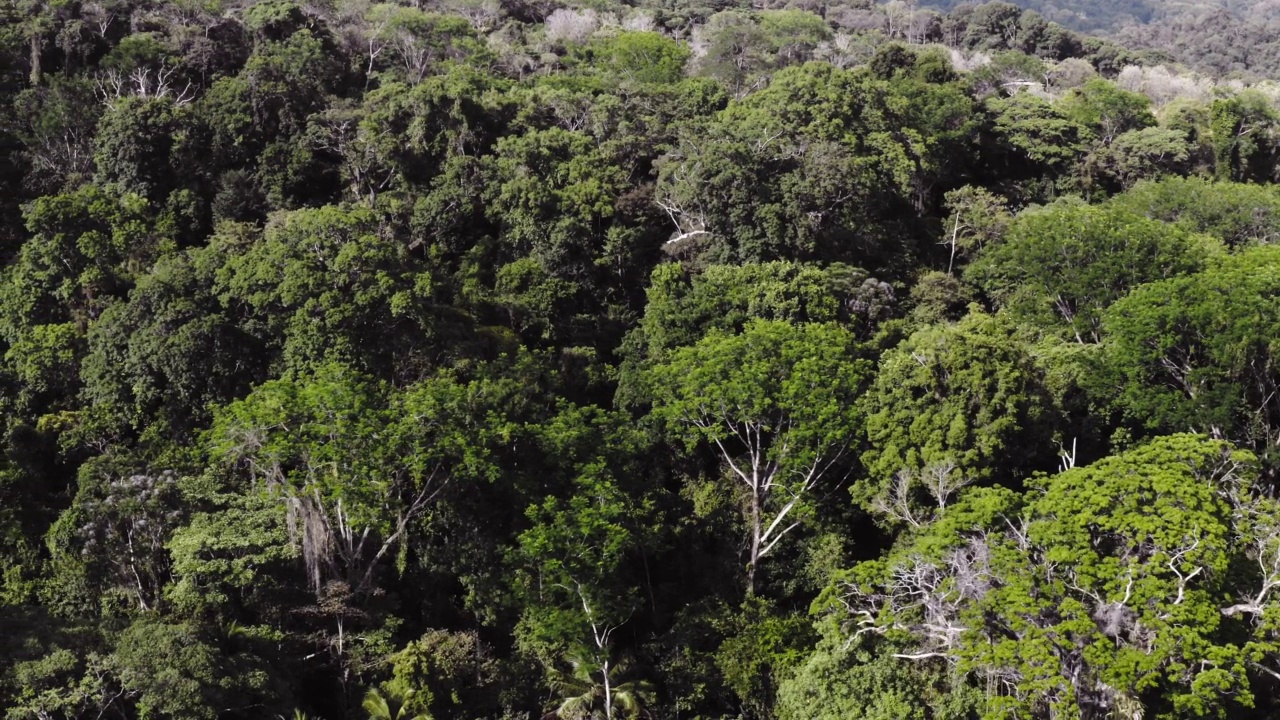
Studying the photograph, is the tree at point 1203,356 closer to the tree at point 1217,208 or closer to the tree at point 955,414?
the tree at point 955,414

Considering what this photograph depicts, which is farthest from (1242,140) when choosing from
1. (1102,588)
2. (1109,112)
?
(1102,588)

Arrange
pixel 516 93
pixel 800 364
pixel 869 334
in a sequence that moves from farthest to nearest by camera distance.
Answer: pixel 516 93
pixel 869 334
pixel 800 364

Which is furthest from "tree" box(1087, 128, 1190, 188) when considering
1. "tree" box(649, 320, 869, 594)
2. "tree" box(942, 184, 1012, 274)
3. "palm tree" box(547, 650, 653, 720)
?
"palm tree" box(547, 650, 653, 720)

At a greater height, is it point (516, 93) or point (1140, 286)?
point (516, 93)

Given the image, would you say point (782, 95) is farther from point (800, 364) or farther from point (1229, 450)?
point (1229, 450)

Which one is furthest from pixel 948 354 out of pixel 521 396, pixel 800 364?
pixel 521 396

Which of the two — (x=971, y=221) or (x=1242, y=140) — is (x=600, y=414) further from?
(x=1242, y=140)

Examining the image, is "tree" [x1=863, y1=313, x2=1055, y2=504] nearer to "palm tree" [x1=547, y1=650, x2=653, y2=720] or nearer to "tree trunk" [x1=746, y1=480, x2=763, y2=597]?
"tree trunk" [x1=746, y1=480, x2=763, y2=597]
